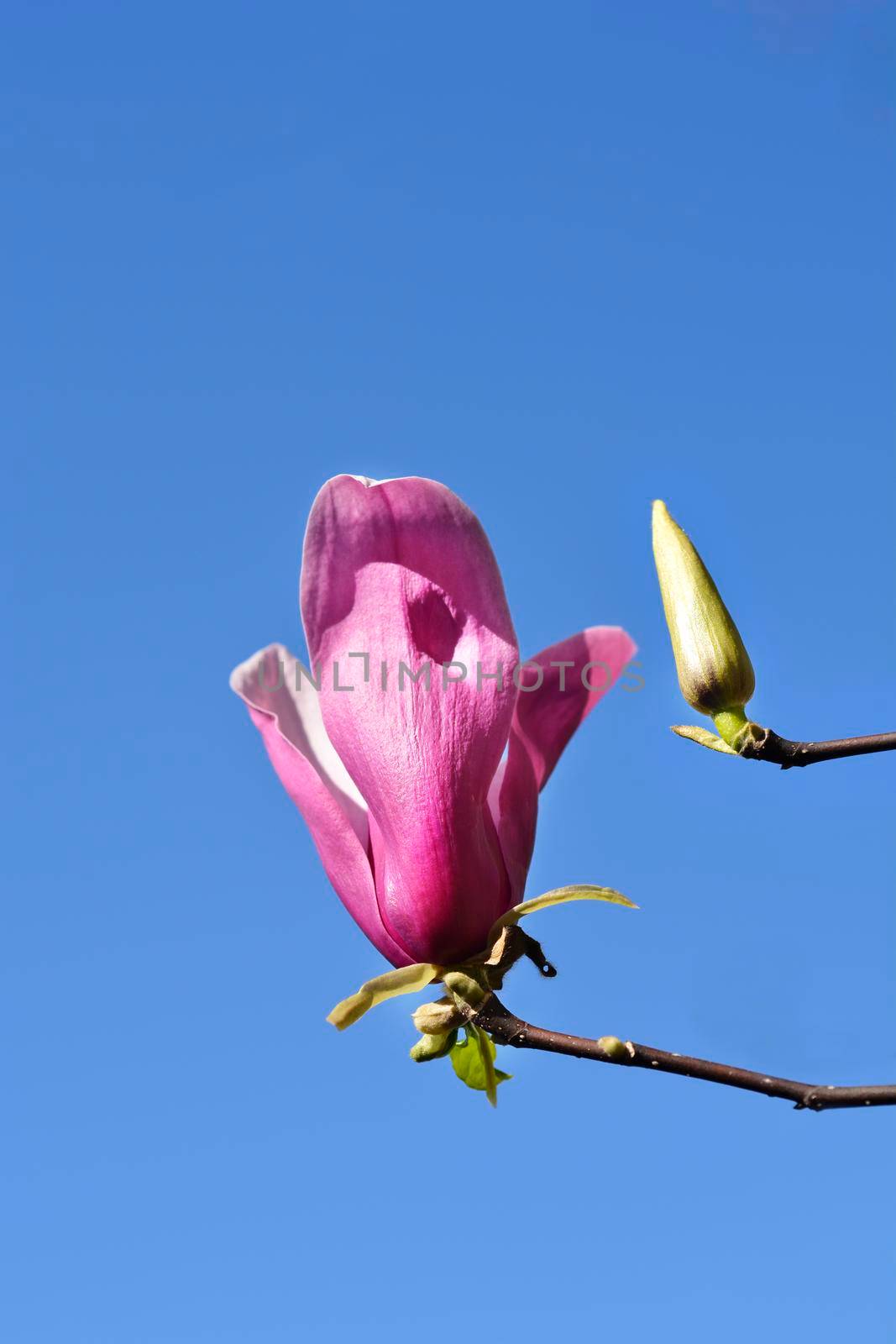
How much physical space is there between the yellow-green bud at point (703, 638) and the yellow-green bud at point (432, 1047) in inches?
15.2

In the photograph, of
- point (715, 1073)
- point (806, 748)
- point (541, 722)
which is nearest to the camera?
point (715, 1073)

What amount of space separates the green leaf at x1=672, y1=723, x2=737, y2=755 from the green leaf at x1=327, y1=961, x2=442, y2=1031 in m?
0.31

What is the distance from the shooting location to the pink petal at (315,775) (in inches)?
50.4

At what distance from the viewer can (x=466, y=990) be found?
1.21m

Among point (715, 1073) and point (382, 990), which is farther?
point (382, 990)

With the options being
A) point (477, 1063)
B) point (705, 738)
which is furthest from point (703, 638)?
point (477, 1063)

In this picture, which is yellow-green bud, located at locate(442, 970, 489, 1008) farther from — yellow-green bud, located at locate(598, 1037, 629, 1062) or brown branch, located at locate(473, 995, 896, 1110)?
yellow-green bud, located at locate(598, 1037, 629, 1062)

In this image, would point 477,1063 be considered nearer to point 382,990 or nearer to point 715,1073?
point 382,990

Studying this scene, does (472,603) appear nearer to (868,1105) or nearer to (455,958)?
(455,958)

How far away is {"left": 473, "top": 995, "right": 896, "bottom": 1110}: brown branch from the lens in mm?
991

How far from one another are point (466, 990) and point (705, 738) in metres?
0.31

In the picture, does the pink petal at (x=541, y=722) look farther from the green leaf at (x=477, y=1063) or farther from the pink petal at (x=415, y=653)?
the green leaf at (x=477, y=1063)

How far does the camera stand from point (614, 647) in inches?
52.0

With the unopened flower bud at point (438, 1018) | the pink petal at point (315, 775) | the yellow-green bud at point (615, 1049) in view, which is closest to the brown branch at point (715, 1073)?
the yellow-green bud at point (615, 1049)
